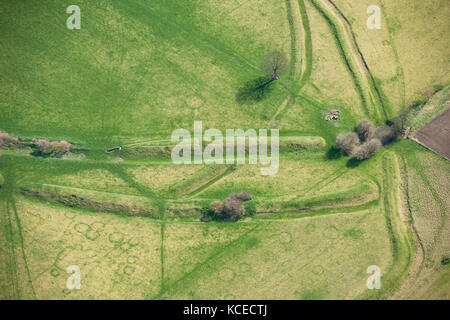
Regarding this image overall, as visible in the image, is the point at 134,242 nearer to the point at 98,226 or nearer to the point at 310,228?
the point at 98,226

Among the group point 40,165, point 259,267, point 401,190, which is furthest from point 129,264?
point 401,190

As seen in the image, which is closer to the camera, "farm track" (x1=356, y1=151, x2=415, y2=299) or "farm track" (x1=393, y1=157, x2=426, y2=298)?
"farm track" (x1=356, y1=151, x2=415, y2=299)

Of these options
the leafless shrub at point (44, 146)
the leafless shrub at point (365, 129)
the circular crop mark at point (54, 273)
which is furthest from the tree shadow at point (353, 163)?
the leafless shrub at point (44, 146)

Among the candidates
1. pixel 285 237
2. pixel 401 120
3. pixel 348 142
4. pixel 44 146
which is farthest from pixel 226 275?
pixel 401 120

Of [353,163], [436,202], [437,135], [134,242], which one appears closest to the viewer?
[134,242]

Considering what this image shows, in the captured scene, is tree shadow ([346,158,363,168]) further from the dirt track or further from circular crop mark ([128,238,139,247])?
circular crop mark ([128,238,139,247])

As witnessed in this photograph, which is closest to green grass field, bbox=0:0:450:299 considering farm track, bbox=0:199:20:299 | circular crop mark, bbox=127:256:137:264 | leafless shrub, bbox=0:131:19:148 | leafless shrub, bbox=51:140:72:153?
farm track, bbox=0:199:20:299
